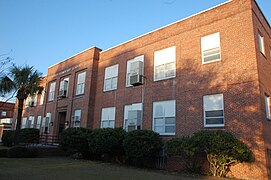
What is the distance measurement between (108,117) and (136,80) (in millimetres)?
4421

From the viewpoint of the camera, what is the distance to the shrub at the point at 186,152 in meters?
12.5

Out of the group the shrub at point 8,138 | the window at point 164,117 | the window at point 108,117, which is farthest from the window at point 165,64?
the shrub at point 8,138

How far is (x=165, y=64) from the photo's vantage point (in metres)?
17.1

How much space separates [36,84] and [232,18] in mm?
16036

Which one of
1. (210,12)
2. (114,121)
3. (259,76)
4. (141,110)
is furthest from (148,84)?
(259,76)

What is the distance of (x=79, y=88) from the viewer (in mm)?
23875

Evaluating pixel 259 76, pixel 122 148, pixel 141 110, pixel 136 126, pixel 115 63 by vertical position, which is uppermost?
pixel 115 63

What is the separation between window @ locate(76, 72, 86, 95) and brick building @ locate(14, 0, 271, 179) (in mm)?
744

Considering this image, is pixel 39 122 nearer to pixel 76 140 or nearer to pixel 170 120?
pixel 76 140

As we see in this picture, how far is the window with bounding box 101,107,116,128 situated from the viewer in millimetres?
19831

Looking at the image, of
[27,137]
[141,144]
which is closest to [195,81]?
[141,144]

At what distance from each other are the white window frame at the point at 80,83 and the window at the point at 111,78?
112 inches

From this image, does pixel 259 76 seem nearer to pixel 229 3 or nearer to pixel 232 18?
pixel 232 18

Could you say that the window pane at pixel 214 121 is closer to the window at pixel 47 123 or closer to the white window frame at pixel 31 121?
the window at pixel 47 123
